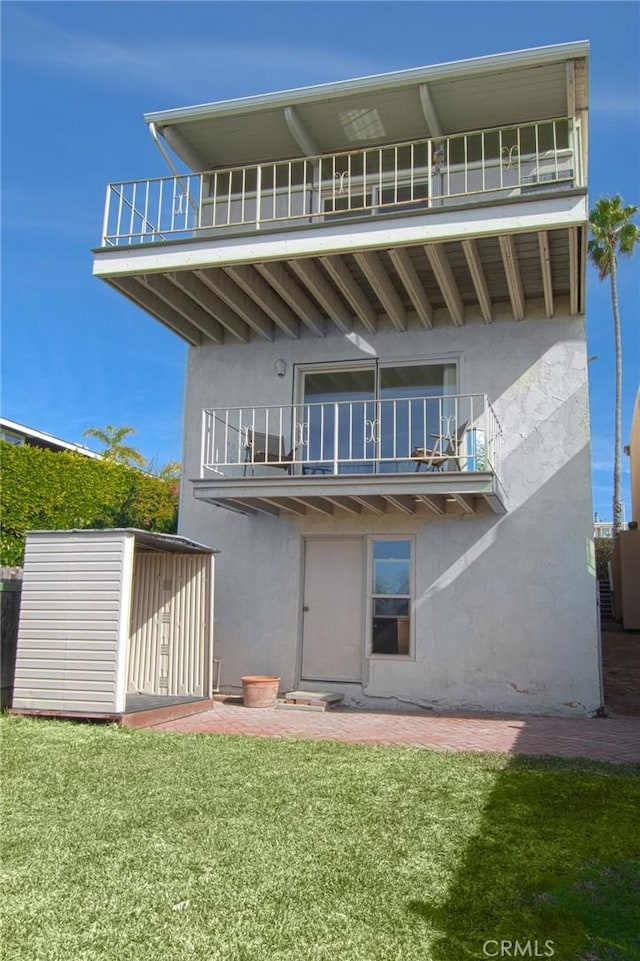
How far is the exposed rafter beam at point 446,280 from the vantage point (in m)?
9.09

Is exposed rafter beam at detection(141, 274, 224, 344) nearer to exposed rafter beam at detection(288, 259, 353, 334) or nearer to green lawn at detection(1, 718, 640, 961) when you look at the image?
exposed rafter beam at detection(288, 259, 353, 334)

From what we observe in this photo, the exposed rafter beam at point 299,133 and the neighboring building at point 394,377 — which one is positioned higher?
the exposed rafter beam at point 299,133

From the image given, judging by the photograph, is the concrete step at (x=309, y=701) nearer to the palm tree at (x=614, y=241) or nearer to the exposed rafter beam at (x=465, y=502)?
the exposed rafter beam at (x=465, y=502)

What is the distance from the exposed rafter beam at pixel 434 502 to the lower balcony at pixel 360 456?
2 centimetres

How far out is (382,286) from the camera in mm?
9859

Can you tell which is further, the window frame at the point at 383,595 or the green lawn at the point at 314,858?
the window frame at the point at 383,595

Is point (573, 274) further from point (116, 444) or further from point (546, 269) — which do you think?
point (116, 444)

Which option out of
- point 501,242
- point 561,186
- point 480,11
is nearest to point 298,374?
point 501,242

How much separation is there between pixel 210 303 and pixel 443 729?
262 inches

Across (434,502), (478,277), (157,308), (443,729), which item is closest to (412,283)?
(478,277)

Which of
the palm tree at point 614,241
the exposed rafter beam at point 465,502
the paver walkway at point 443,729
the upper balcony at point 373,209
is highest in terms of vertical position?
the palm tree at point 614,241

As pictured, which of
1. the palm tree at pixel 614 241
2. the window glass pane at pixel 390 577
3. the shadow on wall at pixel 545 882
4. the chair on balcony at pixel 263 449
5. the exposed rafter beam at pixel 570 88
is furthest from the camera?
the palm tree at pixel 614 241

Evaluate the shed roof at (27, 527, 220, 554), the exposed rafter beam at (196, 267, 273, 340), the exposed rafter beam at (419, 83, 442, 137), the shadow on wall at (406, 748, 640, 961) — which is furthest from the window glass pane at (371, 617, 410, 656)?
the exposed rafter beam at (419, 83, 442, 137)

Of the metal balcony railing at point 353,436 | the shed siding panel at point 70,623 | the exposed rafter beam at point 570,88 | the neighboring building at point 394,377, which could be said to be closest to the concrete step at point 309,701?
the neighboring building at point 394,377
